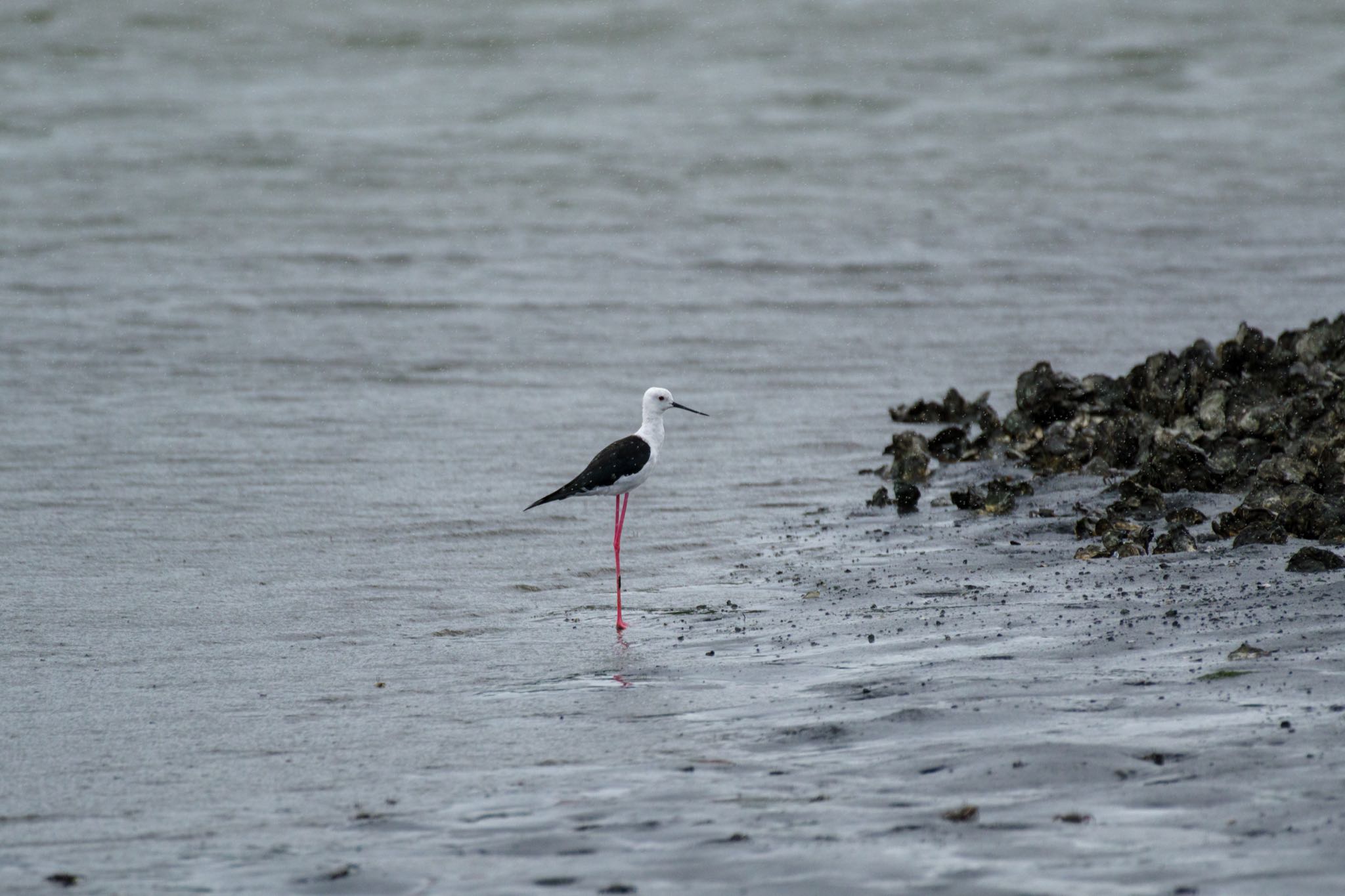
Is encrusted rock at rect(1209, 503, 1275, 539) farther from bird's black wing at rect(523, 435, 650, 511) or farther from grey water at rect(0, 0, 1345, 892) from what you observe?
bird's black wing at rect(523, 435, 650, 511)

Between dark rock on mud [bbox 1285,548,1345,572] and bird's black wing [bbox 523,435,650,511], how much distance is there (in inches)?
123

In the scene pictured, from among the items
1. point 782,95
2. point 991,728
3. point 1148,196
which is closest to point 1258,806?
point 991,728

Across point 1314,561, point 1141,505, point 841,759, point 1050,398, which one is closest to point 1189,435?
point 1141,505

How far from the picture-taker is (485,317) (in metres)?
15.0

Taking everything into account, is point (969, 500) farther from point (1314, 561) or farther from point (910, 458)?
point (1314, 561)

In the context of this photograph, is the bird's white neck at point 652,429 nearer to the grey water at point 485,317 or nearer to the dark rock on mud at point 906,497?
the grey water at point 485,317

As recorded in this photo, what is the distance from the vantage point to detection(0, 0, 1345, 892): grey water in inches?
213

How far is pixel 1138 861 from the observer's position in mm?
3951

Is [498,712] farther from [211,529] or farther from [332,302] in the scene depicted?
[332,302]

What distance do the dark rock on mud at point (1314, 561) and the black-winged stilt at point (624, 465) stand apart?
2.99 m

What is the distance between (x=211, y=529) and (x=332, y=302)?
7.26 m

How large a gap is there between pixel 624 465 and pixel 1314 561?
3.23 metres

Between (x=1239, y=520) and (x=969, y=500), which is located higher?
(x=1239, y=520)

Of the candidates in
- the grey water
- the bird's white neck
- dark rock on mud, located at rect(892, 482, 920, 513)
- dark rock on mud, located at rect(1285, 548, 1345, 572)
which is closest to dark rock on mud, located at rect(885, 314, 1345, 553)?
dark rock on mud, located at rect(892, 482, 920, 513)
